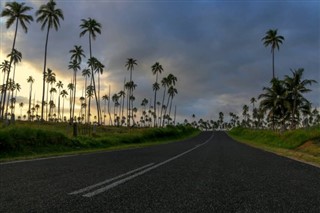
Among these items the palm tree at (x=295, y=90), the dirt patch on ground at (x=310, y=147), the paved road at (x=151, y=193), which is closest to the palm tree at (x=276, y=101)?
the palm tree at (x=295, y=90)

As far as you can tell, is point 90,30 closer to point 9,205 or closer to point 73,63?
point 73,63

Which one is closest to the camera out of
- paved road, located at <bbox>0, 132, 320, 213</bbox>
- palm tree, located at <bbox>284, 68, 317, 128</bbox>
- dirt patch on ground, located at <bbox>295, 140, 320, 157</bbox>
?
paved road, located at <bbox>0, 132, 320, 213</bbox>

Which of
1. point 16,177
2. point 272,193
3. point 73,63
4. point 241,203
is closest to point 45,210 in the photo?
point 241,203

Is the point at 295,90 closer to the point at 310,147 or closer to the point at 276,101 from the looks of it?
the point at 276,101

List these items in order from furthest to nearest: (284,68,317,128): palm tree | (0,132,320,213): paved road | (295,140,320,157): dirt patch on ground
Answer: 1. (284,68,317,128): palm tree
2. (295,140,320,157): dirt patch on ground
3. (0,132,320,213): paved road

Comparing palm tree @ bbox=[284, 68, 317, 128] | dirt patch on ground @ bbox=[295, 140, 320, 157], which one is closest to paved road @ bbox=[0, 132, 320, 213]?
dirt patch on ground @ bbox=[295, 140, 320, 157]

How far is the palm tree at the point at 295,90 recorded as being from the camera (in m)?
64.5

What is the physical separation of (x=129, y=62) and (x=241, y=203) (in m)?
104

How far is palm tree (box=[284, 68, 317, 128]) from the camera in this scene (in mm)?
64481

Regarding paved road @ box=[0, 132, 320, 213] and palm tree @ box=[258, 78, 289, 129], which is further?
palm tree @ box=[258, 78, 289, 129]

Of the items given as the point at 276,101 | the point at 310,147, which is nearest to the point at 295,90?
the point at 276,101

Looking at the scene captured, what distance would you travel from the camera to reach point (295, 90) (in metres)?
66.0

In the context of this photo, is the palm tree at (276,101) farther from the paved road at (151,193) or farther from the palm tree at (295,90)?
the paved road at (151,193)

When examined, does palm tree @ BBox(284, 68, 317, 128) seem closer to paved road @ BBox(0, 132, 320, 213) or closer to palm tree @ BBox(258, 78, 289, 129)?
palm tree @ BBox(258, 78, 289, 129)
